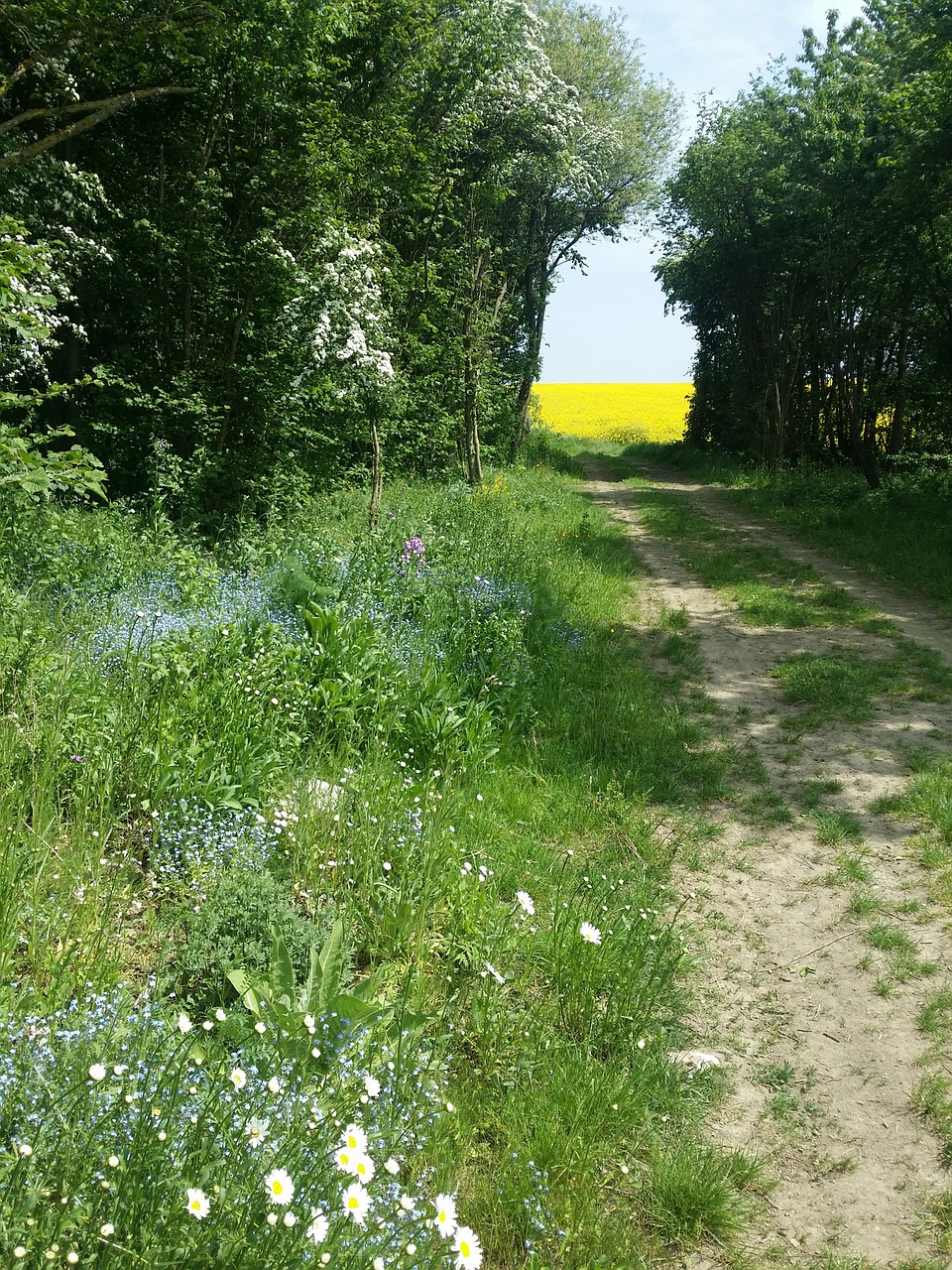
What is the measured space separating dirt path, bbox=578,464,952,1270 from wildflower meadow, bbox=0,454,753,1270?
0.68ft

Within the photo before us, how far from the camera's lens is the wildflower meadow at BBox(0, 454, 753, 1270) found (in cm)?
186

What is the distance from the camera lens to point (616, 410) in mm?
46688

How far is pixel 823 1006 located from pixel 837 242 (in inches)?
667

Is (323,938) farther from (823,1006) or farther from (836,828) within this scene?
(836,828)

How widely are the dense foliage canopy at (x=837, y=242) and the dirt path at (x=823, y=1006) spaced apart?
10.7 m

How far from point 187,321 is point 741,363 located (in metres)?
20.7

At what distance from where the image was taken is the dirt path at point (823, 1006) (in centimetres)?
273

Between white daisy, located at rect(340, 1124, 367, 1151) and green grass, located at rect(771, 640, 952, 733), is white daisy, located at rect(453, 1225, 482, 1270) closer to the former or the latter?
white daisy, located at rect(340, 1124, 367, 1151)

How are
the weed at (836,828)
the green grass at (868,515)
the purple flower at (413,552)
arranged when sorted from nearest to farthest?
1. the weed at (836,828)
2. the purple flower at (413,552)
3. the green grass at (868,515)

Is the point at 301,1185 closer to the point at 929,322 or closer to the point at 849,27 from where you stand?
the point at 929,322

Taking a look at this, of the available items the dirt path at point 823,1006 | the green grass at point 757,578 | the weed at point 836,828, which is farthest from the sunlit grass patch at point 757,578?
the weed at point 836,828

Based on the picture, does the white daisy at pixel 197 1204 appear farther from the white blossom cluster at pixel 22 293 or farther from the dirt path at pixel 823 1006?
the white blossom cluster at pixel 22 293

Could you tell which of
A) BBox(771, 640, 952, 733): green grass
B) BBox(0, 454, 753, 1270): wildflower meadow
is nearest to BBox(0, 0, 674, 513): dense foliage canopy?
BBox(0, 454, 753, 1270): wildflower meadow

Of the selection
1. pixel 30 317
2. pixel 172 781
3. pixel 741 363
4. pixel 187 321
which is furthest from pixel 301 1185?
pixel 741 363
